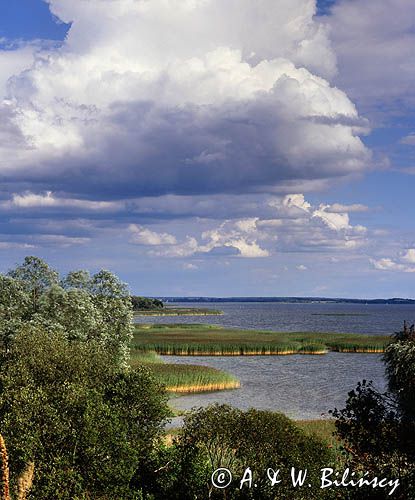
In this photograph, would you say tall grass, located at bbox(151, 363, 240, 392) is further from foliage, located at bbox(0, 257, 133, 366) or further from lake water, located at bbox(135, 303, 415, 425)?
foliage, located at bbox(0, 257, 133, 366)

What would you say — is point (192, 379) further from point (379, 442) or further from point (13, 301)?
point (379, 442)

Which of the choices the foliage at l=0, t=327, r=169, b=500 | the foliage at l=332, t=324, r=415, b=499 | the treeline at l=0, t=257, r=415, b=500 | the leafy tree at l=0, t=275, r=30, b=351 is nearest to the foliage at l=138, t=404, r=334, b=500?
the treeline at l=0, t=257, r=415, b=500

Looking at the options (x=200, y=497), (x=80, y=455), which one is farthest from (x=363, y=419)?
(x=80, y=455)

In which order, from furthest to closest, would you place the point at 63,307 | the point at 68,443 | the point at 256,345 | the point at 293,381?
the point at 256,345 → the point at 293,381 → the point at 63,307 → the point at 68,443

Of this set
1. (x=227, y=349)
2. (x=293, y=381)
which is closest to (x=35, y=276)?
(x=293, y=381)

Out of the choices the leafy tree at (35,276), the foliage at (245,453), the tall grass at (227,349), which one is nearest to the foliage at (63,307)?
the leafy tree at (35,276)

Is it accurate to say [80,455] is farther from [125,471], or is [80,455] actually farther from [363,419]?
[363,419]

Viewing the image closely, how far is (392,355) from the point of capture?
113 ft

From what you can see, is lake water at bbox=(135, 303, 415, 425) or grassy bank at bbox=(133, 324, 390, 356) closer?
lake water at bbox=(135, 303, 415, 425)

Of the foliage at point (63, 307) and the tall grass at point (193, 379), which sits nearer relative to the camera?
the foliage at point (63, 307)

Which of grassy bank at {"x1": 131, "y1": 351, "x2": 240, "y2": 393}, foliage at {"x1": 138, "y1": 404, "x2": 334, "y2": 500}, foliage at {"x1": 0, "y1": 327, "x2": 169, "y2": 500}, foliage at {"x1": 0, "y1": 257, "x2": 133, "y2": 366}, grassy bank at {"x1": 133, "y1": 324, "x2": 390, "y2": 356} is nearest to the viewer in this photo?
foliage at {"x1": 138, "y1": 404, "x2": 334, "y2": 500}

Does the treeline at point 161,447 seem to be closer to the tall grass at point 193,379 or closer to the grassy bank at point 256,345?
the tall grass at point 193,379

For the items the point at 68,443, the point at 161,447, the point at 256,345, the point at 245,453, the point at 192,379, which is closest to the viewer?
the point at 245,453

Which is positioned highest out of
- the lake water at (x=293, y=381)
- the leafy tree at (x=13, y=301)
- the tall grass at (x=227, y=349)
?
the leafy tree at (x=13, y=301)
